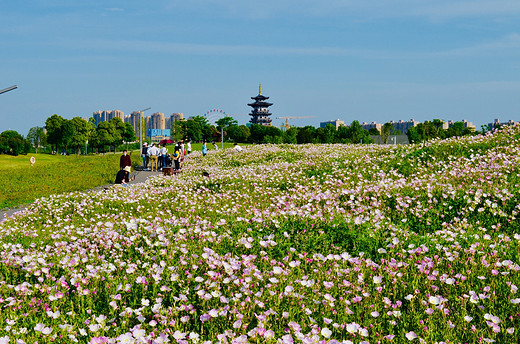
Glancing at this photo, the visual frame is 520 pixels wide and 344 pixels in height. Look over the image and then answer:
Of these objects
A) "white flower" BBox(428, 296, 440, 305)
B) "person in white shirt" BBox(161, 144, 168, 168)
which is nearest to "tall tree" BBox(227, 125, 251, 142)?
"person in white shirt" BBox(161, 144, 168, 168)

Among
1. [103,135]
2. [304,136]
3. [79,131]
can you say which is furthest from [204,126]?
[304,136]

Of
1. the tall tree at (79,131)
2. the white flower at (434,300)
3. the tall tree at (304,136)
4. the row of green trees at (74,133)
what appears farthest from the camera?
the tall tree at (79,131)

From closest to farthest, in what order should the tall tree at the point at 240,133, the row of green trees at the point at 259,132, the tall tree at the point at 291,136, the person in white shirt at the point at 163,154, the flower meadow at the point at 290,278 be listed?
the flower meadow at the point at 290,278
the person in white shirt at the point at 163,154
the tall tree at the point at 291,136
the row of green trees at the point at 259,132
the tall tree at the point at 240,133

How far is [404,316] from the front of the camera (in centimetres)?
391

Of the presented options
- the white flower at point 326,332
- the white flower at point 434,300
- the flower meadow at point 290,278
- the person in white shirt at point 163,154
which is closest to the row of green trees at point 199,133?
the person in white shirt at point 163,154

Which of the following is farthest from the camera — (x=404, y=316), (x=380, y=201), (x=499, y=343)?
(x=380, y=201)

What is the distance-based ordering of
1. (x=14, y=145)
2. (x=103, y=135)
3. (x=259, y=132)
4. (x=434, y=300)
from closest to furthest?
(x=434, y=300) < (x=14, y=145) < (x=103, y=135) < (x=259, y=132)

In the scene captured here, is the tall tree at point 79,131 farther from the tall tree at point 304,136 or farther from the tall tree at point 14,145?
the tall tree at point 304,136

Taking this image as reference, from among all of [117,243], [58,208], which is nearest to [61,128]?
[58,208]

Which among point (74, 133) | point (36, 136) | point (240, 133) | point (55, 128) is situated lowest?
point (74, 133)

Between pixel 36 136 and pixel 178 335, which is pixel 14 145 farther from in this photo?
pixel 178 335

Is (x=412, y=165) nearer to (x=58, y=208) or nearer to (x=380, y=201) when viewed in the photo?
(x=380, y=201)

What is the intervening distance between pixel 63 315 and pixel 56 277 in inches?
61.5

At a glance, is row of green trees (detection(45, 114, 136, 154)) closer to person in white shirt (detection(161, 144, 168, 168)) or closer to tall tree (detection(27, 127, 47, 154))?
tall tree (detection(27, 127, 47, 154))
